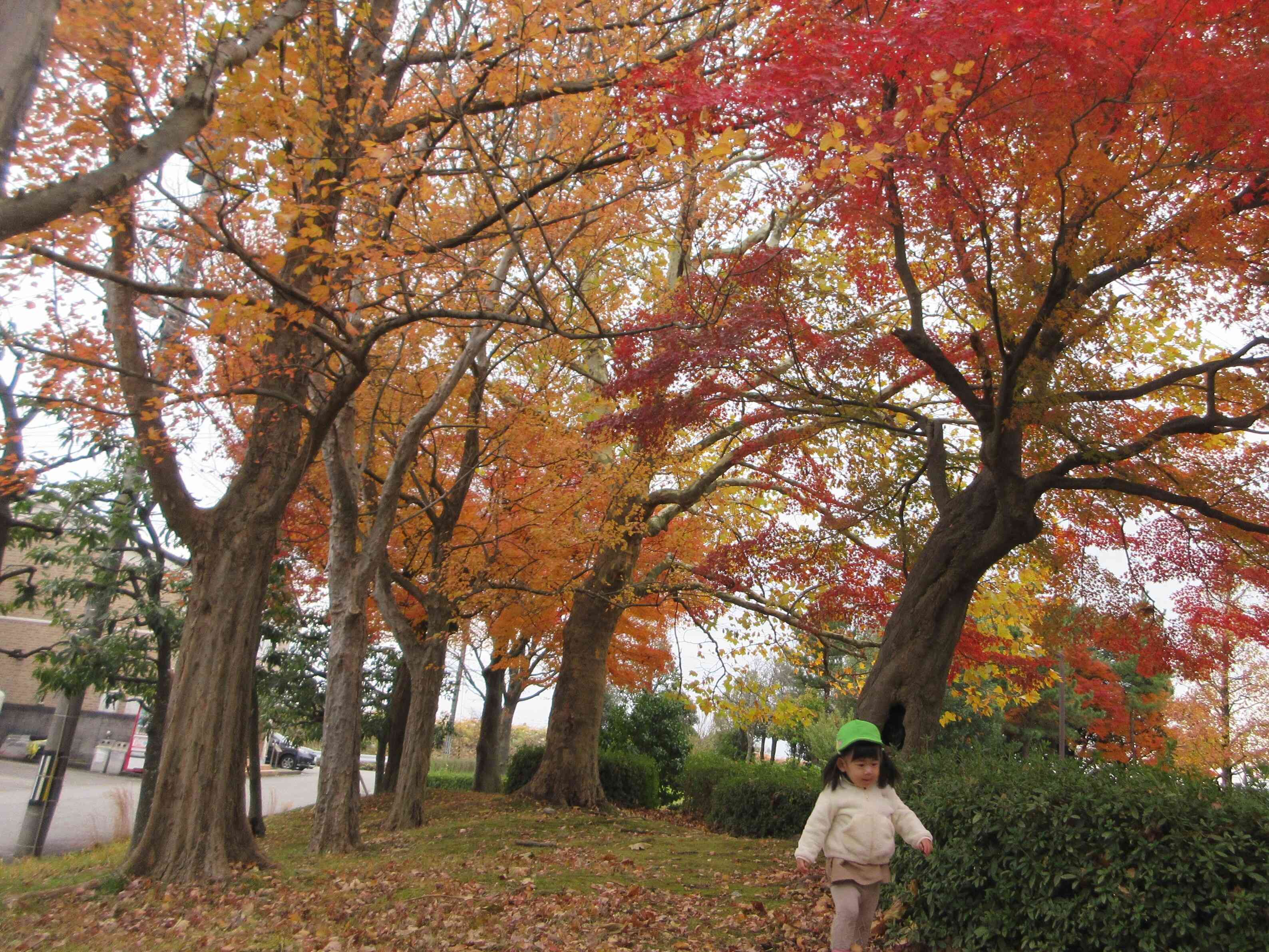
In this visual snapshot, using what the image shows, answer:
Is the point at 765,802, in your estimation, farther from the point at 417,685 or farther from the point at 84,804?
the point at 84,804

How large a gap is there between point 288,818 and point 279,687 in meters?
5.02

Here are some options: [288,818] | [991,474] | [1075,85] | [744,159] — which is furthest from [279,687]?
[1075,85]

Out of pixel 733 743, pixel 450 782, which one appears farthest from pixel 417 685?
pixel 733 743

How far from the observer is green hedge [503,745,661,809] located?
1959cm

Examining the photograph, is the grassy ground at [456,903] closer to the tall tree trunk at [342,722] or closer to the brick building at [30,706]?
the tall tree trunk at [342,722]

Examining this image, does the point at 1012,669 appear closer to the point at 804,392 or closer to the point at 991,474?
the point at 991,474

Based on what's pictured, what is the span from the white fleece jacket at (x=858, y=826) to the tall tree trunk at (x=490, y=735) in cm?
1709

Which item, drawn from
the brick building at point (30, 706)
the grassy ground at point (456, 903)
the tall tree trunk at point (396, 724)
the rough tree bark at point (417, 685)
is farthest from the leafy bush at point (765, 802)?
the brick building at point (30, 706)

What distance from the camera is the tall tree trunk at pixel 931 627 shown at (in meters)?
8.31

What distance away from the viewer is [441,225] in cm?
1025

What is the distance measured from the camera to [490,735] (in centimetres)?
2255

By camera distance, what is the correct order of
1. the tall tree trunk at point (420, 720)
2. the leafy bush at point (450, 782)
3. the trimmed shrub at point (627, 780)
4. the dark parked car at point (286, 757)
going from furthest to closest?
the dark parked car at point (286, 757) < the leafy bush at point (450, 782) < the trimmed shrub at point (627, 780) < the tall tree trunk at point (420, 720)

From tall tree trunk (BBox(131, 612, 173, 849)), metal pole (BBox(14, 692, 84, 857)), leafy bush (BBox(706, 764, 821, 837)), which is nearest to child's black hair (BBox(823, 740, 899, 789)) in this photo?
leafy bush (BBox(706, 764, 821, 837))

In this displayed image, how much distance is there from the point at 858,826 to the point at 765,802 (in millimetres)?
10496
